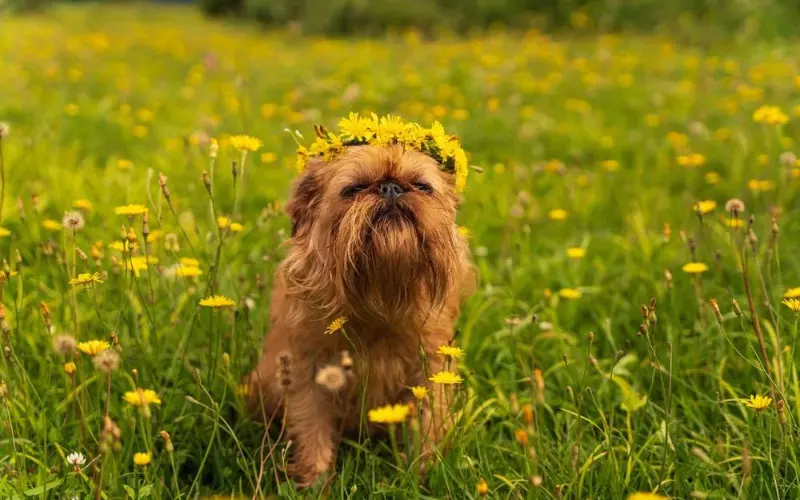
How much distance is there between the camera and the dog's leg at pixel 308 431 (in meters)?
2.33

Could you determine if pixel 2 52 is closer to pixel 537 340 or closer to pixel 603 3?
pixel 537 340

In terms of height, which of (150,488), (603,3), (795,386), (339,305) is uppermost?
(603,3)

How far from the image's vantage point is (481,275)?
11.4 ft

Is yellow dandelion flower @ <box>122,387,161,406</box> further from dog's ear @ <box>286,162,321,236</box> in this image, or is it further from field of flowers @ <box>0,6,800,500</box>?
dog's ear @ <box>286,162,321,236</box>

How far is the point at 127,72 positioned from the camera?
27.1 feet

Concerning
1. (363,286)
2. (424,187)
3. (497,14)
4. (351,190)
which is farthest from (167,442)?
(497,14)

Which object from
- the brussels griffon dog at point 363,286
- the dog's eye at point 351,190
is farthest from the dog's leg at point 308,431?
the dog's eye at point 351,190

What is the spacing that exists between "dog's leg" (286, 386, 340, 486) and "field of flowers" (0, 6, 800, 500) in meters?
0.09

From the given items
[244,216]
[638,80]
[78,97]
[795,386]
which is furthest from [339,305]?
[638,80]

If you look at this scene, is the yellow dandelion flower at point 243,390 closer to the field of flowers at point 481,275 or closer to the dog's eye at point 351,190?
the field of flowers at point 481,275

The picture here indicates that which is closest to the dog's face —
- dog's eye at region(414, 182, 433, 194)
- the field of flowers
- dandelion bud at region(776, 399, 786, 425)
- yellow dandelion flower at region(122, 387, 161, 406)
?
dog's eye at region(414, 182, 433, 194)

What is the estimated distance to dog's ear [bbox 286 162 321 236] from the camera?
231 centimetres

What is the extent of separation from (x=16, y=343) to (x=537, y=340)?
191cm

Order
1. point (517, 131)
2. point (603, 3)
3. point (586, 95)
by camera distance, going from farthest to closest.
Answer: point (603, 3) < point (586, 95) < point (517, 131)
